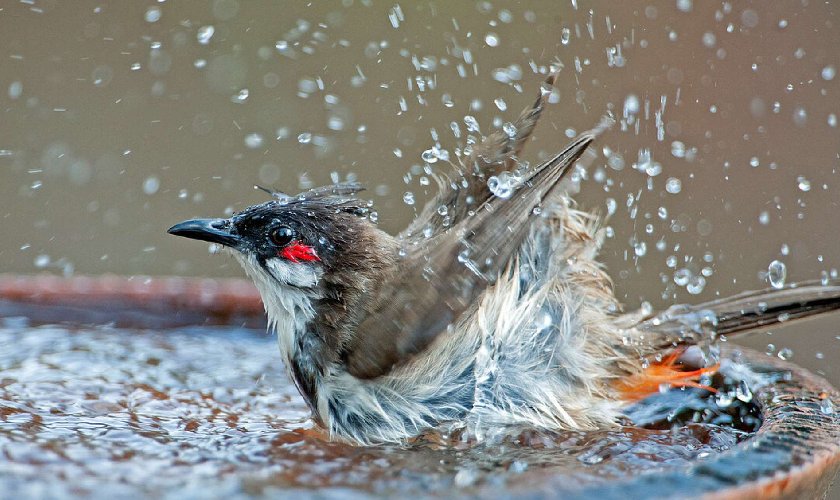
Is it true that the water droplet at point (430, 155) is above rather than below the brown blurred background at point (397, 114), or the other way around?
below

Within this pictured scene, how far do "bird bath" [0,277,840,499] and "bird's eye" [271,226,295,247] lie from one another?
630 mm

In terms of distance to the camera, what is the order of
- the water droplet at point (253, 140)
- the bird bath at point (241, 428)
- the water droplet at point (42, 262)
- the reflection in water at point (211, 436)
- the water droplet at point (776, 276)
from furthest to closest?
the water droplet at point (253, 140)
the water droplet at point (42, 262)
the water droplet at point (776, 276)
the reflection in water at point (211, 436)
the bird bath at point (241, 428)

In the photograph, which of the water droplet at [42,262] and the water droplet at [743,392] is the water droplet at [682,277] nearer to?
the water droplet at [743,392]

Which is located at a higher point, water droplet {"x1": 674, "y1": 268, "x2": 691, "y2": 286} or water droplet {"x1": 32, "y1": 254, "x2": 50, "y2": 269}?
water droplet {"x1": 32, "y1": 254, "x2": 50, "y2": 269}

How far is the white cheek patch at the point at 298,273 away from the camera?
3.83m

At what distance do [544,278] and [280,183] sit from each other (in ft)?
19.0

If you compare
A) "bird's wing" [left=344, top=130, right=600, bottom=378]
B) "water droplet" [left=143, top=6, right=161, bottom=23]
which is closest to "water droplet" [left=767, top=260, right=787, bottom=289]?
"bird's wing" [left=344, top=130, right=600, bottom=378]

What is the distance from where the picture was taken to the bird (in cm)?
348

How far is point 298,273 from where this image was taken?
151 inches

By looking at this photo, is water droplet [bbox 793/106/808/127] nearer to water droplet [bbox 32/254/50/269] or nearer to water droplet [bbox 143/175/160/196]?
water droplet [bbox 143/175/160/196]

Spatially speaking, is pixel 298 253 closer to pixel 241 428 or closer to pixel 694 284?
pixel 241 428

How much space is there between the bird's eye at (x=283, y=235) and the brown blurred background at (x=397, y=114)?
3.71 meters

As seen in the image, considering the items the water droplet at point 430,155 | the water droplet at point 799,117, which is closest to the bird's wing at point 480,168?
the water droplet at point 430,155

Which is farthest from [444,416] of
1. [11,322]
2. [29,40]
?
[29,40]
